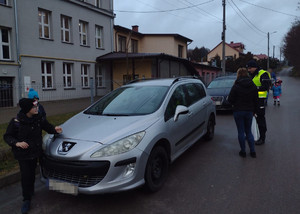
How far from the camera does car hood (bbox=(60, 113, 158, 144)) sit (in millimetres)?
3332

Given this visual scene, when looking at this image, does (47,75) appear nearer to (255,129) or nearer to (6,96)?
(6,96)

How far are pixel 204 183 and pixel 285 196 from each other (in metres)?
1.10

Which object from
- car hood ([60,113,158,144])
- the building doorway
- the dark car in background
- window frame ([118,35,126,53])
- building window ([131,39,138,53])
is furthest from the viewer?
building window ([131,39,138,53])

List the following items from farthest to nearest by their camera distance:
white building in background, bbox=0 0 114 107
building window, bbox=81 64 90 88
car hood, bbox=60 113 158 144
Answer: building window, bbox=81 64 90 88
white building in background, bbox=0 0 114 107
car hood, bbox=60 113 158 144

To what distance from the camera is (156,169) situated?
3721mm

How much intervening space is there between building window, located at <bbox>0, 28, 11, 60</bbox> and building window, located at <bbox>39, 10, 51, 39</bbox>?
2323mm

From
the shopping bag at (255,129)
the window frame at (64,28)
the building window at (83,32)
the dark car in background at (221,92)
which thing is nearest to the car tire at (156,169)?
the shopping bag at (255,129)

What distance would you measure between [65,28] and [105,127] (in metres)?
15.7

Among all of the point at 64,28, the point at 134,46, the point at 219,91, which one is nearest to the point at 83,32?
the point at 64,28

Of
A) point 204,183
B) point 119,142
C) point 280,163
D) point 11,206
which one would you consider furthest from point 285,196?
point 11,206

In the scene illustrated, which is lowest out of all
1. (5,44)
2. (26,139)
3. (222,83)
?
(26,139)

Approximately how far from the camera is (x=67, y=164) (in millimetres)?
3133

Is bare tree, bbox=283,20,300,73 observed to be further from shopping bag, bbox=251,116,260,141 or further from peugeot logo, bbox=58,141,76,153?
peugeot logo, bbox=58,141,76,153

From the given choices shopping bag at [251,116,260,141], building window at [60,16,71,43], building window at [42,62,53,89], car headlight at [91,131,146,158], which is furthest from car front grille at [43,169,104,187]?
building window at [60,16,71,43]
